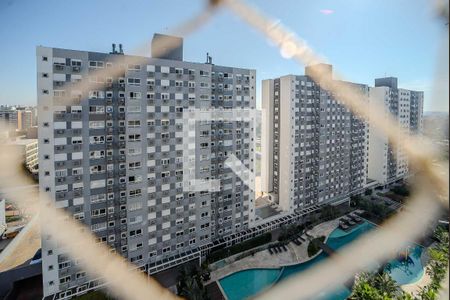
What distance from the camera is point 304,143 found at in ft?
60.2

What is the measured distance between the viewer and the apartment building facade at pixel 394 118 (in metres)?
23.8

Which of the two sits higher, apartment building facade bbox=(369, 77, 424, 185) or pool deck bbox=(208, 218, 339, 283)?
apartment building facade bbox=(369, 77, 424, 185)

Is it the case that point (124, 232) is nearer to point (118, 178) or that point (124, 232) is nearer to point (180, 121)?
point (118, 178)

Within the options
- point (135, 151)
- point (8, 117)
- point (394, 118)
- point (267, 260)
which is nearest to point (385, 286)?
point (267, 260)

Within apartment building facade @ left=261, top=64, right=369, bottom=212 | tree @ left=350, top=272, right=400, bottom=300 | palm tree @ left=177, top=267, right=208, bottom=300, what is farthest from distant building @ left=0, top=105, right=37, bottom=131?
tree @ left=350, top=272, right=400, bottom=300

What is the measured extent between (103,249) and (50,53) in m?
8.61

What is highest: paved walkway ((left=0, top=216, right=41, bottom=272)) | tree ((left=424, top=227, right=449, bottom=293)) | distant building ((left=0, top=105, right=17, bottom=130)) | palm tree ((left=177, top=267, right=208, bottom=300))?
distant building ((left=0, top=105, right=17, bottom=130))

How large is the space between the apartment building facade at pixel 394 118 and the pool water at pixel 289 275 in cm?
1107

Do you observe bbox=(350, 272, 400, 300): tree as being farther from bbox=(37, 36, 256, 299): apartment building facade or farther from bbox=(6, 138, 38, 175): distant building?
bbox=(6, 138, 38, 175): distant building

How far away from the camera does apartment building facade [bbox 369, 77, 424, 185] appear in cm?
2381

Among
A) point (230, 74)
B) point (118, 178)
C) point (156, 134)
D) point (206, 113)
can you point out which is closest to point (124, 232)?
point (118, 178)

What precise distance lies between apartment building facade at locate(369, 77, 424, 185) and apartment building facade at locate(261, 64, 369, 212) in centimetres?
397

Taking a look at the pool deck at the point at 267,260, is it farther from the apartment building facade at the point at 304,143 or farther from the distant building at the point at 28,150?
the distant building at the point at 28,150

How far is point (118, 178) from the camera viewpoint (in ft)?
38.1
